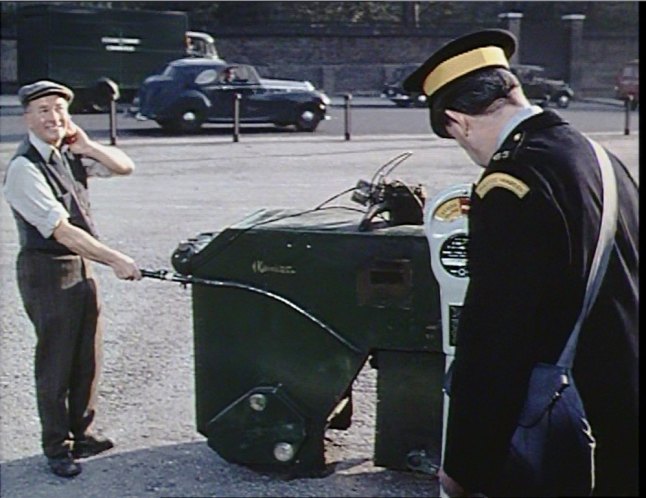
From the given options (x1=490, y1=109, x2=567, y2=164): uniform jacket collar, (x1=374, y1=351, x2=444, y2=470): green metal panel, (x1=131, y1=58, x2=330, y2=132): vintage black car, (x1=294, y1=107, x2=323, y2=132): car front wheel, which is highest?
(x1=490, y1=109, x2=567, y2=164): uniform jacket collar

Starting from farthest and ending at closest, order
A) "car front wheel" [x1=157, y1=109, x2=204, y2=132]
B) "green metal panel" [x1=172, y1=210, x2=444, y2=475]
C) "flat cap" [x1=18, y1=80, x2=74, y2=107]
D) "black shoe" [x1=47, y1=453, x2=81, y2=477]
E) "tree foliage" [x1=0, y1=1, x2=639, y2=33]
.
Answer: "tree foliage" [x1=0, y1=1, x2=639, y2=33] → "car front wheel" [x1=157, y1=109, x2=204, y2=132] → "black shoe" [x1=47, y1=453, x2=81, y2=477] → "flat cap" [x1=18, y1=80, x2=74, y2=107] → "green metal panel" [x1=172, y1=210, x2=444, y2=475]

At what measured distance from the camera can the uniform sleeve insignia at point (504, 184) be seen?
253cm

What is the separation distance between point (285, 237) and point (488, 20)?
40691 millimetres

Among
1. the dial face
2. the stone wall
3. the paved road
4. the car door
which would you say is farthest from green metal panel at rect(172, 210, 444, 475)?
the stone wall

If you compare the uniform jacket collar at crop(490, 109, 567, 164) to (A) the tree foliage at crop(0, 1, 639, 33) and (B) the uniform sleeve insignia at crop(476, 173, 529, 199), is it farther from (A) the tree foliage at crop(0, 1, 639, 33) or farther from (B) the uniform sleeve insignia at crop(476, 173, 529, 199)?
(A) the tree foliage at crop(0, 1, 639, 33)

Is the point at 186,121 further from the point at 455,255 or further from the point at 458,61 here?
the point at 458,61

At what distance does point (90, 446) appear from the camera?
5.34 m

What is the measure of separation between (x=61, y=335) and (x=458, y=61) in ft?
9.10

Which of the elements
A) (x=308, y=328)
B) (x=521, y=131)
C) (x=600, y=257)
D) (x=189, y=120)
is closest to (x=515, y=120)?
(x=521, y=131)

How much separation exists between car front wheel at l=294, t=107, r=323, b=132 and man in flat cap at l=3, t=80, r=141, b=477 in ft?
61.6

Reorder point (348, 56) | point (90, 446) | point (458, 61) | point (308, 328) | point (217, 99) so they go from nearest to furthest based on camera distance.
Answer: point (458, 61) → point (308, 328) → point (90, 446) → point (217, 99) → point (348, 56)

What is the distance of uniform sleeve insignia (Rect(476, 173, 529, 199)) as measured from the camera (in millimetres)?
2525

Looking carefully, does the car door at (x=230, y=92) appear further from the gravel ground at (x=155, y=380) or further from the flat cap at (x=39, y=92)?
the flat cap at (x=39, y=92)

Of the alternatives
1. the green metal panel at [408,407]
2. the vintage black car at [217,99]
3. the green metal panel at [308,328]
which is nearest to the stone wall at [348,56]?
the vintage black car at [217,99]
